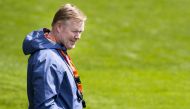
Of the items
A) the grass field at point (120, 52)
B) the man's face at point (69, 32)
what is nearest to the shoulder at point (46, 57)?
the man's face at point (69, 32)

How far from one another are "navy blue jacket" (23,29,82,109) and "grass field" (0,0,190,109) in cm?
774

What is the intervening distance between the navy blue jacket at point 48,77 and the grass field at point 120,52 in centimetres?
774

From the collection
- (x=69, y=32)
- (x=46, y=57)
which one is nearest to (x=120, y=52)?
(x=69, y=32)

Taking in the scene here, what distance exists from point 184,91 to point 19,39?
784 cm

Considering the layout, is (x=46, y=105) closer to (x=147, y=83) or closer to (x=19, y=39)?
(x=147, y=83)

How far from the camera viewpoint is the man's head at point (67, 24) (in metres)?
5.29

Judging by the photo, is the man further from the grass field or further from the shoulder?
the grass field

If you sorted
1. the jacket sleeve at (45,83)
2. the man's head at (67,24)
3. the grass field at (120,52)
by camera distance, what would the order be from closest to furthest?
the jacket sleeve at (45,83)
the man's head at (67,24)
the grass field at (120,52)

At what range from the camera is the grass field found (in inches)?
578

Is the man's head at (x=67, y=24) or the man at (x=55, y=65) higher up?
the man's head at (x=67, y=24)

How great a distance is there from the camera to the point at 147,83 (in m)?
16.7

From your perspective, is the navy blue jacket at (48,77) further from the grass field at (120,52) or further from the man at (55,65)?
the grass field at (120,52)

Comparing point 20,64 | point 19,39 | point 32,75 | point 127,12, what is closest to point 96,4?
point 127,12

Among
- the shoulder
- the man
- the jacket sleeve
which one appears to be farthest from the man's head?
the jacket sleeve
